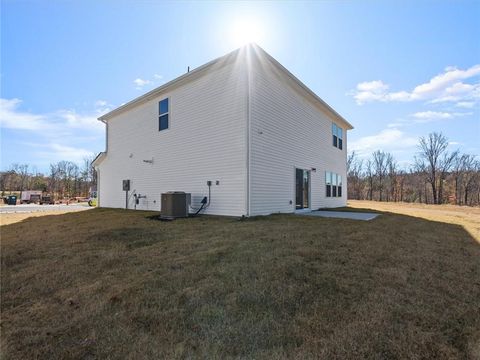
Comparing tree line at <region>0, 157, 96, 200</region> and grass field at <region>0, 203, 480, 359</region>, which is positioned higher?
tree line at <region>0, 157, 96, 200</region>

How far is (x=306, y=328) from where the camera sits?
7.70 feet

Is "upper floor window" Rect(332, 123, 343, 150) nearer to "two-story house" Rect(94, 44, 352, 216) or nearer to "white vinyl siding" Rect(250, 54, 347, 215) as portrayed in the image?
"two-story house" Rect(94, 44, 352, 216)

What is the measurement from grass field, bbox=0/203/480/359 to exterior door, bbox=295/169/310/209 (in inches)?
241

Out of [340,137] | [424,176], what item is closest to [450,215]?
[340,137]

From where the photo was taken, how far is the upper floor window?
52.0 feet

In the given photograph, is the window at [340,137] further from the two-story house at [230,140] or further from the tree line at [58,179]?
the tree line at [58,179]

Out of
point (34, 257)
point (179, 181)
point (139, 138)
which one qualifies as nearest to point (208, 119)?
point (179, 181)

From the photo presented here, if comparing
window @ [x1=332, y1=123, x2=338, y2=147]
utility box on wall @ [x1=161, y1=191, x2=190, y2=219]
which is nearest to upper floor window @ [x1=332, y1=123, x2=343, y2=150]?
window @ [x1=332, y1=123, x2=338, y2=147]

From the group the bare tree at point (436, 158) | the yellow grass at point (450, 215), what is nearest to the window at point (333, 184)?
the yellow grass at point (450, 215)

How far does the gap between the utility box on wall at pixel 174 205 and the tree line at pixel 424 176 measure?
3299 centimetres

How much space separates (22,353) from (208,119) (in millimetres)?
8478

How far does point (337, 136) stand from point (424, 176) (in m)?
25.8

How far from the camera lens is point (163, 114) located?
1165 cm

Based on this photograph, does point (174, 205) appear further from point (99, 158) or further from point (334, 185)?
point (334, 185)
